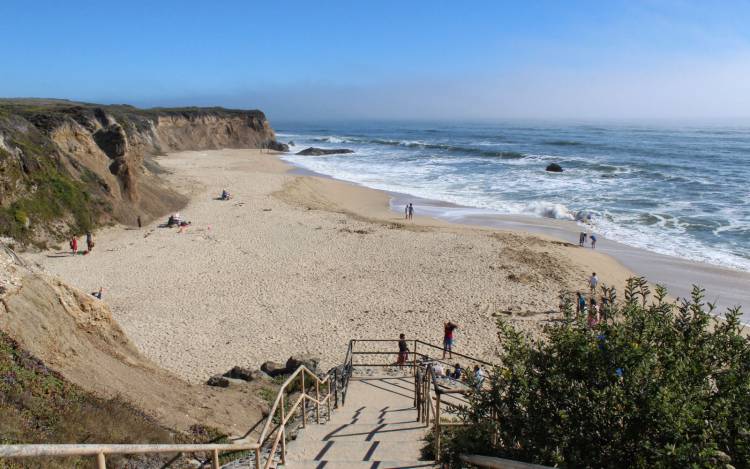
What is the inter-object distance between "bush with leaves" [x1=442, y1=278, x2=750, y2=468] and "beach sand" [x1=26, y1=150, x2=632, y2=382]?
30.4 ft

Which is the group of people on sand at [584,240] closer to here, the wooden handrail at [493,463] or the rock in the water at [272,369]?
the rock in the water at [272,369]

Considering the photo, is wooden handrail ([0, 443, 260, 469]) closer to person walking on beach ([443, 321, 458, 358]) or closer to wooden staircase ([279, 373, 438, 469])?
wooden staircase ([279, 373, 438, 469])

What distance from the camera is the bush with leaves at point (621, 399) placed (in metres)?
3.67

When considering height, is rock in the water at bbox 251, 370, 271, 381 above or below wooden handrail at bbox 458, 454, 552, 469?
below

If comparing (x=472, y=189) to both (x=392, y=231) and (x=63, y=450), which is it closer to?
(x=392, y=231)

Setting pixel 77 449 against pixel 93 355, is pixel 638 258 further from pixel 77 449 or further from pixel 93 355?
pixel 77 449

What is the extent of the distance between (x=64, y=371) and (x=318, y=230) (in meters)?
19.9

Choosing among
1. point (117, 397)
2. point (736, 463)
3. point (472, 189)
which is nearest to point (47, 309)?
point (117, 397)

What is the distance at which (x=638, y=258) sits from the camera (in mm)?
23062

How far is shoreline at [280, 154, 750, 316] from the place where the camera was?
18.6 meters

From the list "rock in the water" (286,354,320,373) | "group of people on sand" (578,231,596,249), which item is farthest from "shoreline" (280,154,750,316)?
"rock in the water" (286,354,320,373)

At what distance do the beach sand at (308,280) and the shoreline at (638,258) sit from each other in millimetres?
1248

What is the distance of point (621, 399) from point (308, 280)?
16.1 meters

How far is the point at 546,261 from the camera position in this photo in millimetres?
22109
